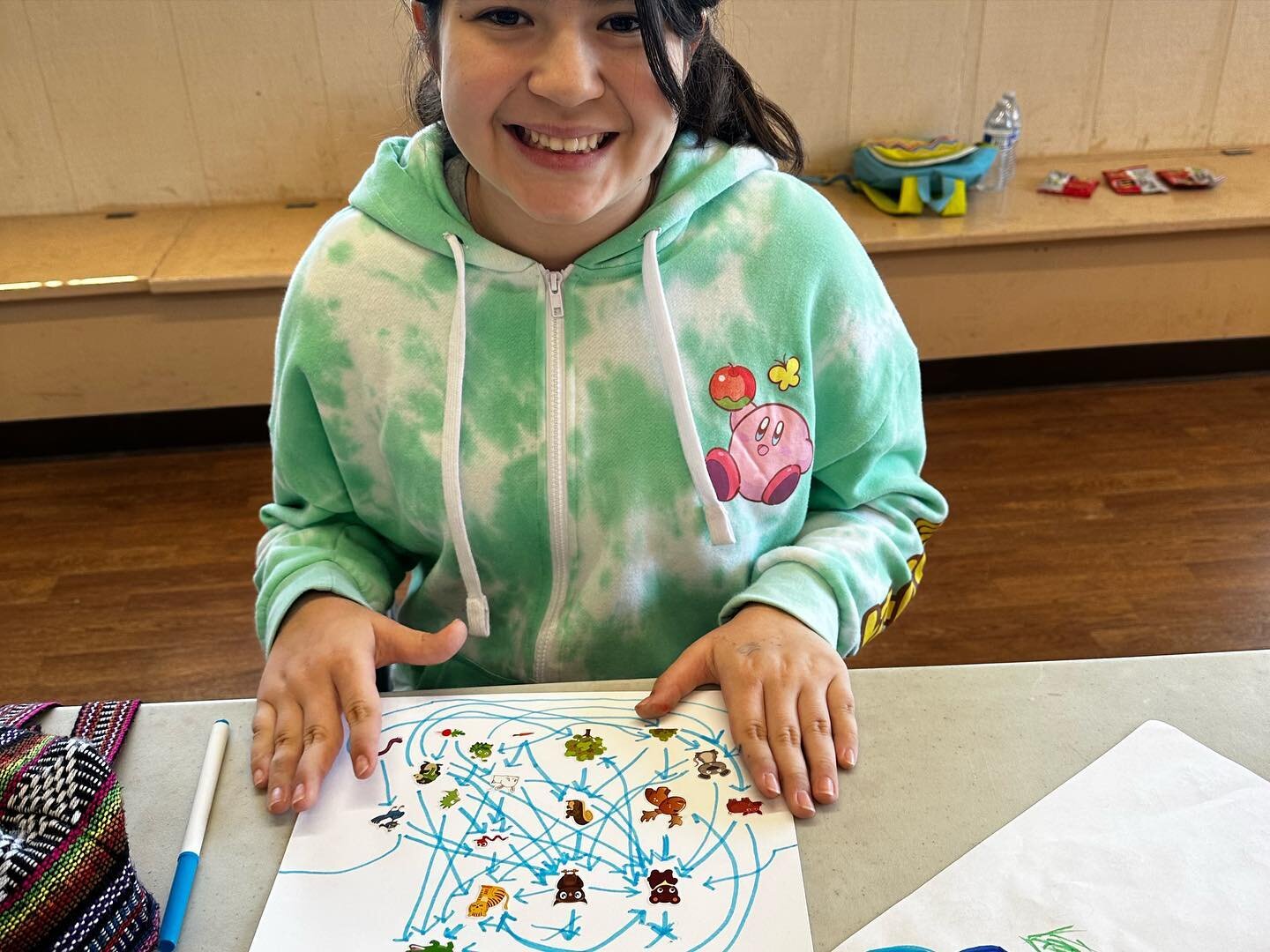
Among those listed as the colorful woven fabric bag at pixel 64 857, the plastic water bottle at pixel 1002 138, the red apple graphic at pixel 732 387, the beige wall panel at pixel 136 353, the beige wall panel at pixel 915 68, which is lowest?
the beige wall panel at pixel 136 353

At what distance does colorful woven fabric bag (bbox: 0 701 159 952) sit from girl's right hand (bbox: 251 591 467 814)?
12 centimetres

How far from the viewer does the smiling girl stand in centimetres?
84

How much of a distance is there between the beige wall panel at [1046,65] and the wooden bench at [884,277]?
0.20 m

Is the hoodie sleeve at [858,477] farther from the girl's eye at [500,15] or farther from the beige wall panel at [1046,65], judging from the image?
the beige wall panel at [1046,65]

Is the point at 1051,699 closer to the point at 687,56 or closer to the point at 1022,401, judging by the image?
the point at 687,56

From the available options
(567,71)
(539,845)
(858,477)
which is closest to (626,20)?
(567,71)

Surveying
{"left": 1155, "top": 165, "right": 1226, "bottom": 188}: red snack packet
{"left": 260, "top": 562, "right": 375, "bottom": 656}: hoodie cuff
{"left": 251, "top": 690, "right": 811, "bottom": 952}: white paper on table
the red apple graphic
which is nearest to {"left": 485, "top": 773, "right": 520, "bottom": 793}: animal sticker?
{"left": 251, "top": 690, "right": 811, "bottom": 952}: white paper on table

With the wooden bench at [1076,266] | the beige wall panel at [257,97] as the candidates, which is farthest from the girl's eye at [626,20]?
the beige wall panel at [257,97]

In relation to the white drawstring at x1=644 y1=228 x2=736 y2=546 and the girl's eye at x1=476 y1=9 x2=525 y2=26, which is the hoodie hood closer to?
the white drawstring at x1=644 y1=228 x2=736 y2=546

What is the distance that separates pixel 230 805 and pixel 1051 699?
0.53m

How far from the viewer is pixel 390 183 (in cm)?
91

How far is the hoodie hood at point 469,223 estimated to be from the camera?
2.87 ft

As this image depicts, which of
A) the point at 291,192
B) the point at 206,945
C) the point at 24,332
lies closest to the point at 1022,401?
the point at 291,192

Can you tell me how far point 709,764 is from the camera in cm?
70
